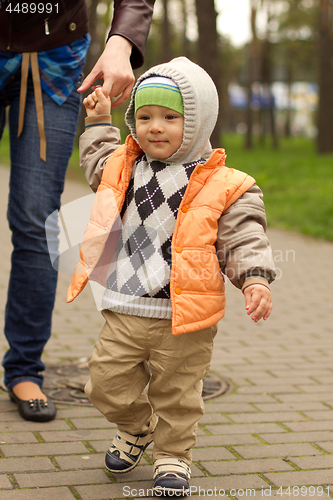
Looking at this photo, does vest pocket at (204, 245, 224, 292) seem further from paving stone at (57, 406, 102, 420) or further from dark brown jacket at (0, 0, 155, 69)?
paving stone at (57, 406, 102, 420)

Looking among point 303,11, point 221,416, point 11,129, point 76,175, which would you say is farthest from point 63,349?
point 303,11

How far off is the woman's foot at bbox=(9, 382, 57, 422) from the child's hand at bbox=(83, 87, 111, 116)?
4.29 ft

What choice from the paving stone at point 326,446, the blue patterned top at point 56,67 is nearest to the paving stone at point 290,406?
the paving stone at point 326,446

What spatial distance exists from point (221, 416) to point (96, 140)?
1474 millimetres

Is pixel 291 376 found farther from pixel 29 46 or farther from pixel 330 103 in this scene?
pixel 330 103

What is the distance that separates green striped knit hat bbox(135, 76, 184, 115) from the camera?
2.32 metres

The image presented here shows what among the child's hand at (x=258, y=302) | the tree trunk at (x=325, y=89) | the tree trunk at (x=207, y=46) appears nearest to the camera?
the child's hand at (x=258, y=302)

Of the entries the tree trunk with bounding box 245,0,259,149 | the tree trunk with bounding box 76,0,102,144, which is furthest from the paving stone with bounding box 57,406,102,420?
the tree trunk with bounding box 245,0,259,149

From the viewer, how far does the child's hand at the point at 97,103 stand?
249cm

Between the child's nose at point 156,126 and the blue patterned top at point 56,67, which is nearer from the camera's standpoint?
the child's nose at point 156,126

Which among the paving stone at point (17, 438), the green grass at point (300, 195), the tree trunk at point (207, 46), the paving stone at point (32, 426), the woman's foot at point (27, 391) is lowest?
the green grass at point (300, 195)

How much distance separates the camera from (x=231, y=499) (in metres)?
2.34

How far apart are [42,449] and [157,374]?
65 centimetres

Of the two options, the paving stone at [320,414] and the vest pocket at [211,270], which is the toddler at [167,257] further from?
the paving stone at [320,414]
